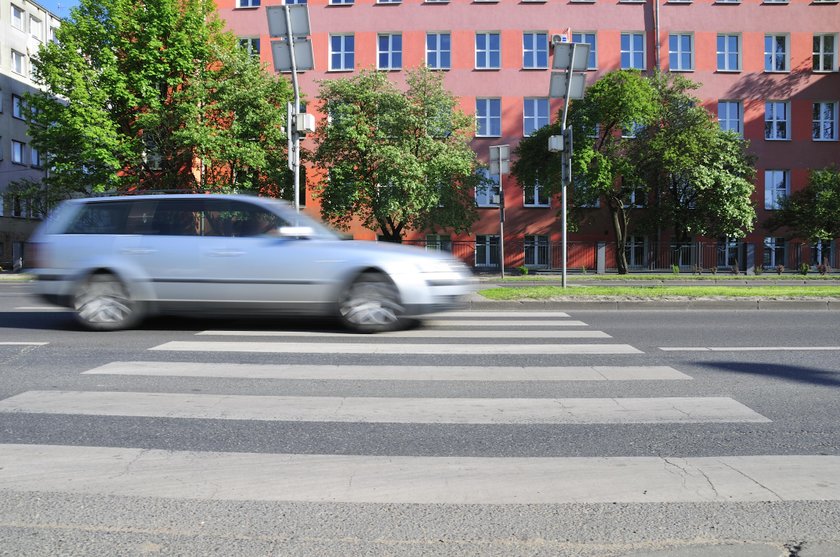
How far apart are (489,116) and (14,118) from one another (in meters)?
31.1

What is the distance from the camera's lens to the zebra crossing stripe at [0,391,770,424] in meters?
4.48

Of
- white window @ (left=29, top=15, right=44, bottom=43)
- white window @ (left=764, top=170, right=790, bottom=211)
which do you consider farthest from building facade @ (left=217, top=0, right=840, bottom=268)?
white window @ (left=29, top=15, right=44, bottom=43)

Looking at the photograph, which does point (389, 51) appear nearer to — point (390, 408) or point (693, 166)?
point (693, 166)

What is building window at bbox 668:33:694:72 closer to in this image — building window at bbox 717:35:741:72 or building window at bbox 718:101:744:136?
building window at bbox 717:35:741:72

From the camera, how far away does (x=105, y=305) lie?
8641 millimetres

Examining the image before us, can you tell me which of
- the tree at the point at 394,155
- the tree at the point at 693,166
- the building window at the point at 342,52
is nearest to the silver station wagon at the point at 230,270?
the tree at the point at 394,155

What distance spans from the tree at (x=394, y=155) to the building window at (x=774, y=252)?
1771 cm

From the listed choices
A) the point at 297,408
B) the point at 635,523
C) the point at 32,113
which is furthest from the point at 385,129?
the point at 635,523

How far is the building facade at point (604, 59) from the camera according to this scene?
37250mm

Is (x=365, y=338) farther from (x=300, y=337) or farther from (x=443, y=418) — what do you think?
(x=443, y=418)

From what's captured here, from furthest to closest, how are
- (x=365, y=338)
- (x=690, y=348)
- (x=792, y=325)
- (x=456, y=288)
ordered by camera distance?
(x=792, y=325) < (x=456, y=288) < (x=365, y=338) < (x=690, y=348)

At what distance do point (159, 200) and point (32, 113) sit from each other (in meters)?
26.0

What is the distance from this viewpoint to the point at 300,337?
8.21 meters

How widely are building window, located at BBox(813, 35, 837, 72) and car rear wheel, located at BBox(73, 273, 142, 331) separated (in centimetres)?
4087
